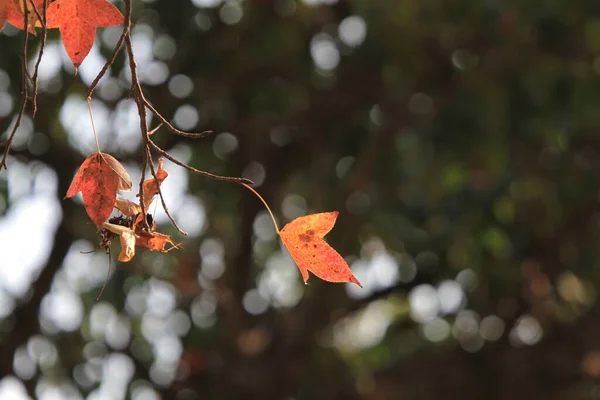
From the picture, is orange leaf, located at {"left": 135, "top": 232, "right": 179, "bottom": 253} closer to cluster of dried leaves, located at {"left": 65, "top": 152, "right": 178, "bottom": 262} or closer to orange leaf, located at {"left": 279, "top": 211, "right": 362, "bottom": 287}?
cluster of dried leaves, located at {"left": 65, "top": 152, "right": 178, "bottom": 262}

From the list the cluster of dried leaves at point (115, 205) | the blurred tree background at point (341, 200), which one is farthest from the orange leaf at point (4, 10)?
the blurred tree background at point (341, 200)

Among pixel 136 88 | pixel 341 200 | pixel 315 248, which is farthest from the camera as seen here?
pixel 341 200

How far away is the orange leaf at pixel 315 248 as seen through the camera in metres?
0.65

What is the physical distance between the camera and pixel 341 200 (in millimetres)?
2666

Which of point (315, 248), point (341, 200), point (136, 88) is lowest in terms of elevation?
point (341, 200)

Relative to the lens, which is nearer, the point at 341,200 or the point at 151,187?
the point at 151,187

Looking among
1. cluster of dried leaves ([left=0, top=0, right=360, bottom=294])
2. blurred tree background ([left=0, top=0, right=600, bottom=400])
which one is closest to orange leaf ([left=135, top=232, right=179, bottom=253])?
cluster of dried leaves ([left=0, top=0, right=360, bottom=294])

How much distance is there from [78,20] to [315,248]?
0.28 metres

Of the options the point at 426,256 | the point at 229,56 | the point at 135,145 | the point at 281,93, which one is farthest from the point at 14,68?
the point at 426,256

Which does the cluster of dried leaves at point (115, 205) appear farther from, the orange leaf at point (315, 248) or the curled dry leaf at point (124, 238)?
the orange leaf at point (315, 248)

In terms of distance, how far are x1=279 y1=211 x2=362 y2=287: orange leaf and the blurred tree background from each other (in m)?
1.71

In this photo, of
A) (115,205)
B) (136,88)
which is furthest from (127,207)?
(136,88)

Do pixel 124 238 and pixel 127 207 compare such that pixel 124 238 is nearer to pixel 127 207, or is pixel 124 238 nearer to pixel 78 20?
pixel 127 207

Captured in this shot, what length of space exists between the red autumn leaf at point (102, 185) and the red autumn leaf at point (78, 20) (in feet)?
0.32
